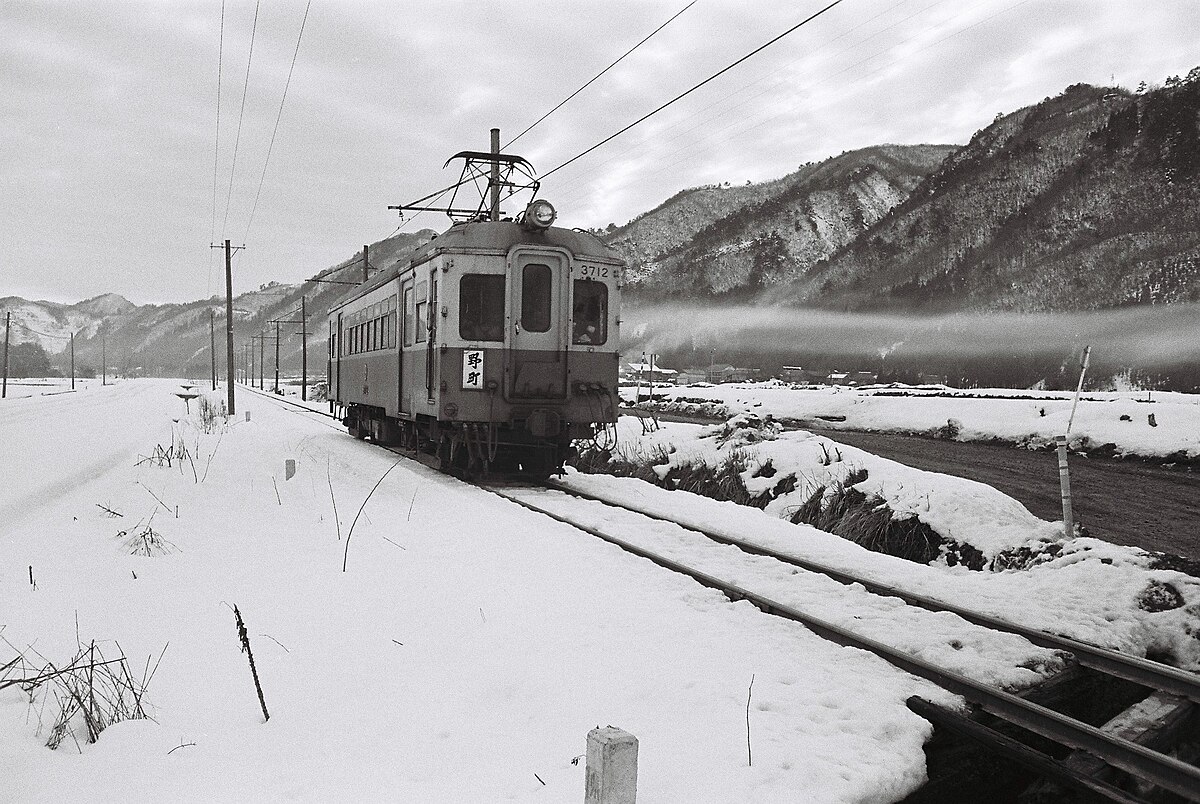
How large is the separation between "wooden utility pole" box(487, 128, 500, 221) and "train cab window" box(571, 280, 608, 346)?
4.58m

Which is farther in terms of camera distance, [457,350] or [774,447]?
[774,447]

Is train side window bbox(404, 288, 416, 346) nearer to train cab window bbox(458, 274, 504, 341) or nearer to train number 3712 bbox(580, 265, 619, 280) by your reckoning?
train cab window bbox(458, 274, 504, 341)

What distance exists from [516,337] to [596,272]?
1.65m

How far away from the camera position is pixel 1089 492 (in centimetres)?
1209

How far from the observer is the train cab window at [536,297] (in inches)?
462

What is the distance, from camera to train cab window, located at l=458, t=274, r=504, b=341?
37.6 ft

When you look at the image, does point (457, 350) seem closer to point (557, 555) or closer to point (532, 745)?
point (557, 555)

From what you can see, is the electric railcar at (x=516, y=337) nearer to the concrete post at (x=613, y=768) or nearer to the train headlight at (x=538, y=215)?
the train headlight at (x=538, y=215)

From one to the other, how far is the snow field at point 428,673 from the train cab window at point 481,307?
148 inches

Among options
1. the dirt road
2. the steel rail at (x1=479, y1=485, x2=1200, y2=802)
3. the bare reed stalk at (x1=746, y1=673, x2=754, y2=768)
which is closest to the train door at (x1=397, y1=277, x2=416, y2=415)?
the steel rail at (x1=479, y1=485, x2=1200, y2=802)

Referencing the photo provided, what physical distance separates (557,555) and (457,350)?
199 inches

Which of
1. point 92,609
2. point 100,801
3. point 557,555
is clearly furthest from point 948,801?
point 92,609

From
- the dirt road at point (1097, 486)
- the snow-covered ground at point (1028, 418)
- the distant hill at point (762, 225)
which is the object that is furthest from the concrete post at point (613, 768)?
the distant hill at point (762, 225)

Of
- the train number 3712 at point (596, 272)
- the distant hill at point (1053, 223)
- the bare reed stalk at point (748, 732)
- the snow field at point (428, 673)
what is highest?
the distant hill at point (1053, 223)
